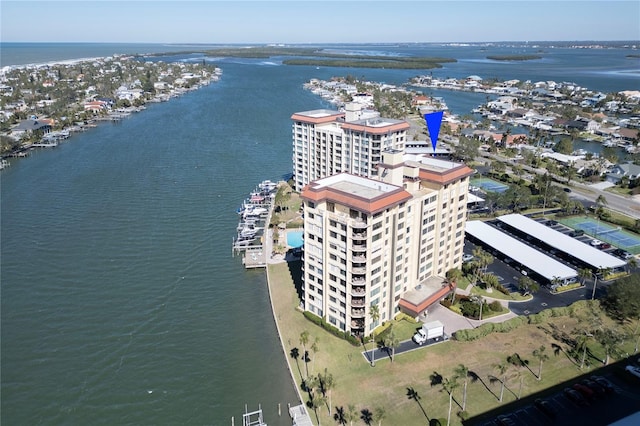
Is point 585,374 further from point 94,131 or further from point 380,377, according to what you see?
point 94,131

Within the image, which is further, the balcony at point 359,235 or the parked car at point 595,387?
the balcony at point 359,235

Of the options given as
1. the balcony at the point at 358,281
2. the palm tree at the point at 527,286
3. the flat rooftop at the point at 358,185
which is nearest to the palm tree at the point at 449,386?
the balcony at the point at 358,281

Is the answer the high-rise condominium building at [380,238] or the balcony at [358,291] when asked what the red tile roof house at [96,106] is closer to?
the high-rise condominium building at [380,238]

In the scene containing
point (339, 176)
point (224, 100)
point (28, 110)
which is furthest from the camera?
point (224, 100)

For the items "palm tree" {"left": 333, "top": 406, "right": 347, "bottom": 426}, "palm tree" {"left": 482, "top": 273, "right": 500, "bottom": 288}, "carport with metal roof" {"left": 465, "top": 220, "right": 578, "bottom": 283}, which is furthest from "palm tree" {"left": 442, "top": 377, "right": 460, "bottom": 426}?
"carport with metal roof" {"left": 465, "top": 220, "right": 578, "bottom": 283}

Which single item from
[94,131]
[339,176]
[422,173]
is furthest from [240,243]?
[94,131]

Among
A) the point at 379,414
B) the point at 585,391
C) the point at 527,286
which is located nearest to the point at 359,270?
the point at 379,414

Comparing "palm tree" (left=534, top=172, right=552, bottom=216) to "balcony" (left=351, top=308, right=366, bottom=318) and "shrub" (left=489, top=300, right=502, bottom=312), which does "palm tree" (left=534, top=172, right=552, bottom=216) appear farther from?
"balcony" (left=351, top=308, right=366, bottom=318)
